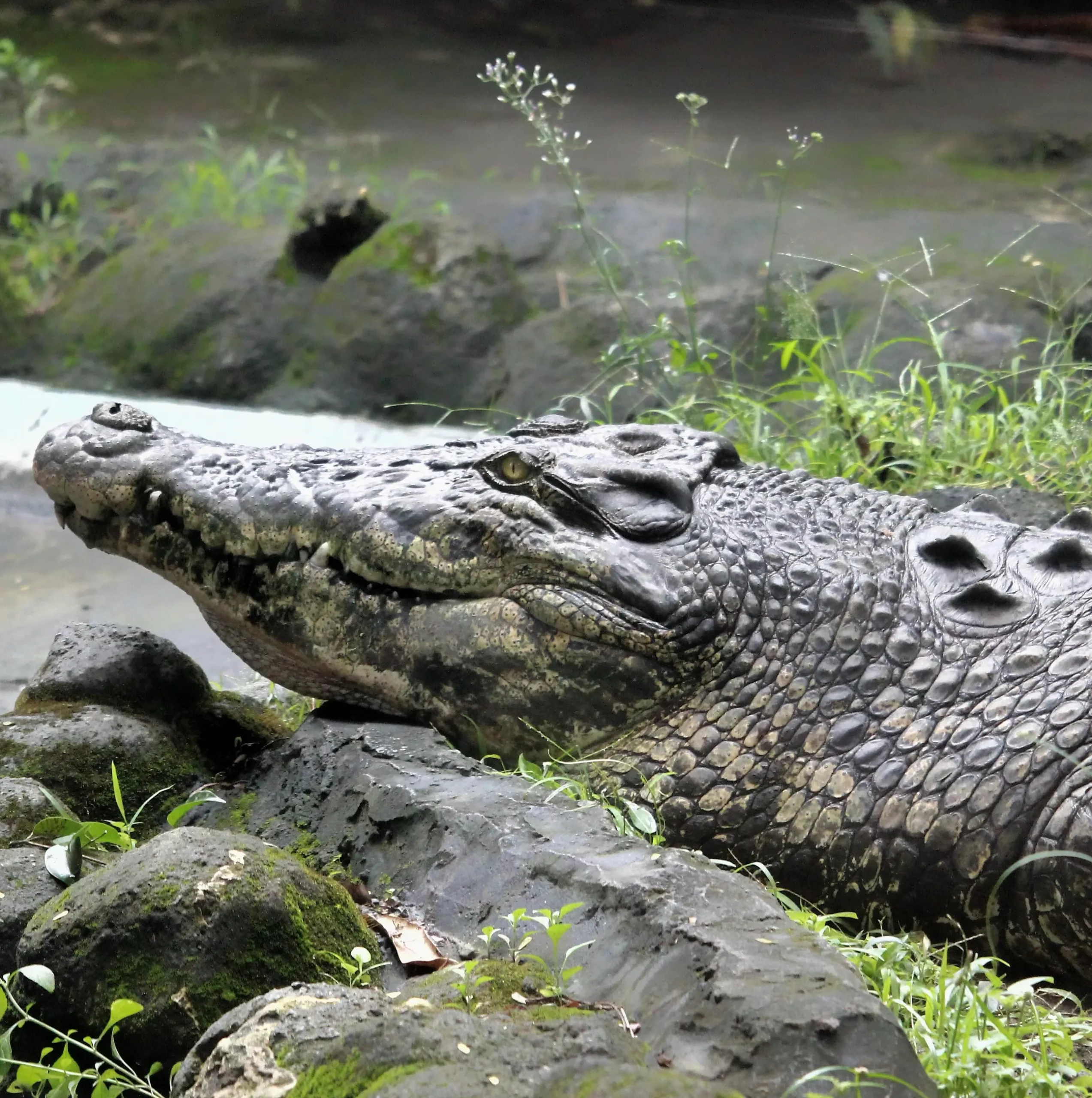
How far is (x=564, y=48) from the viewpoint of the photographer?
457 inches

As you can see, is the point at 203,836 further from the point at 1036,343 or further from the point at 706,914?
the point at 1036,343

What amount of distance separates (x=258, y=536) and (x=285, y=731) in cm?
57

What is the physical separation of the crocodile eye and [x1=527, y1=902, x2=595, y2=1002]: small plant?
120 centimetres

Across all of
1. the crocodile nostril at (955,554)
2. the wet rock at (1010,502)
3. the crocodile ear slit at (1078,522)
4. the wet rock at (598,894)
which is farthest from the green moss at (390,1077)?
the wet rock at (1010,502)

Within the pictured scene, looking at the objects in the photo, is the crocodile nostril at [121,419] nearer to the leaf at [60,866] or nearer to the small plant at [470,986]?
the leaf at [60,866]

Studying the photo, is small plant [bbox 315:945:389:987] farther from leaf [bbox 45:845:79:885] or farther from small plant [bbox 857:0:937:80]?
small plant [bbox 857:0:937:80]

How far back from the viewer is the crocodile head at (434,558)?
2920 millimetres

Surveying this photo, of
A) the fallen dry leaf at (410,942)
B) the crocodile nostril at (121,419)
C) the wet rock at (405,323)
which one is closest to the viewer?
the fallen dry leaf at (410,942)

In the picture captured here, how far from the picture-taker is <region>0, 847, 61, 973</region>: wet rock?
2.09 meters

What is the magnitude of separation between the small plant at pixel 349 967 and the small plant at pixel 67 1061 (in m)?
0.26

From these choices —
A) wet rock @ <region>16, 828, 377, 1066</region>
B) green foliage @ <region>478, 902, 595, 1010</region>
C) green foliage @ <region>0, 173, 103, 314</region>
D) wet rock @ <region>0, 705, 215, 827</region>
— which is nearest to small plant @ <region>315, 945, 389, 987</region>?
wet rock @ <region>16, 828, 377, 1066</region>

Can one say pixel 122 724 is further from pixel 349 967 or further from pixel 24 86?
pixel 24 86

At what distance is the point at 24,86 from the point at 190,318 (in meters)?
3.84

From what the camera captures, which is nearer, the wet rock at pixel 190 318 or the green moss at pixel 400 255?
the green moss at pixel 400 255
